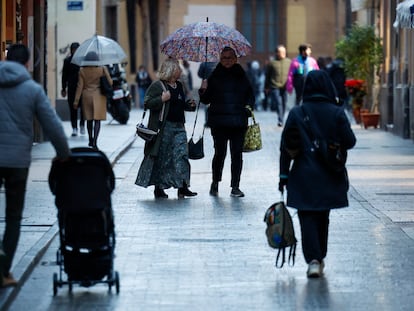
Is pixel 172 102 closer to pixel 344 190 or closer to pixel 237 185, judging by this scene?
pixel 237 185

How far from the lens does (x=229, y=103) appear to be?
16.8 m

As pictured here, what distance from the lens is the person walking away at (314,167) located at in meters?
11.0

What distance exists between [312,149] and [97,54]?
13.2 meters

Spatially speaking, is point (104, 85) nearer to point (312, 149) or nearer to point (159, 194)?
point (159, 194)

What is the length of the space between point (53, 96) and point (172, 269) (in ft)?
76.6

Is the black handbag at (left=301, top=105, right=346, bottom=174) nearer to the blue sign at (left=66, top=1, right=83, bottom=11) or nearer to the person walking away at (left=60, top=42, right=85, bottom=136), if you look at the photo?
the person walking away at (left=60, top=42, right=85, bottom=136)

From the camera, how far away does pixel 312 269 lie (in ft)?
36.0

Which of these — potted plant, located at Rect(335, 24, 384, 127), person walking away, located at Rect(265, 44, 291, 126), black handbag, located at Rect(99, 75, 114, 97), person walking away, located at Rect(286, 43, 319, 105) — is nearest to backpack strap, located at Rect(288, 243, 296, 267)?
black handbag, located at Rect(99, 75, 114, 97)

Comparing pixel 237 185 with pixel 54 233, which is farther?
pixel 237 185

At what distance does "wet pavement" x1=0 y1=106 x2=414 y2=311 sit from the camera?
398 inches

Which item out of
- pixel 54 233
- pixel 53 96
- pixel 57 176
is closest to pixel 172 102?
pixel 54 233

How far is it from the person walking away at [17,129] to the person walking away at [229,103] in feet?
21.9

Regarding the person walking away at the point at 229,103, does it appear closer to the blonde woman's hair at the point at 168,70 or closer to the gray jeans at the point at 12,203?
the blonde woman's hair at the point at 168,70

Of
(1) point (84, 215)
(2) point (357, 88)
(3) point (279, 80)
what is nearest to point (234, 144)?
(1) point (84, 215)
